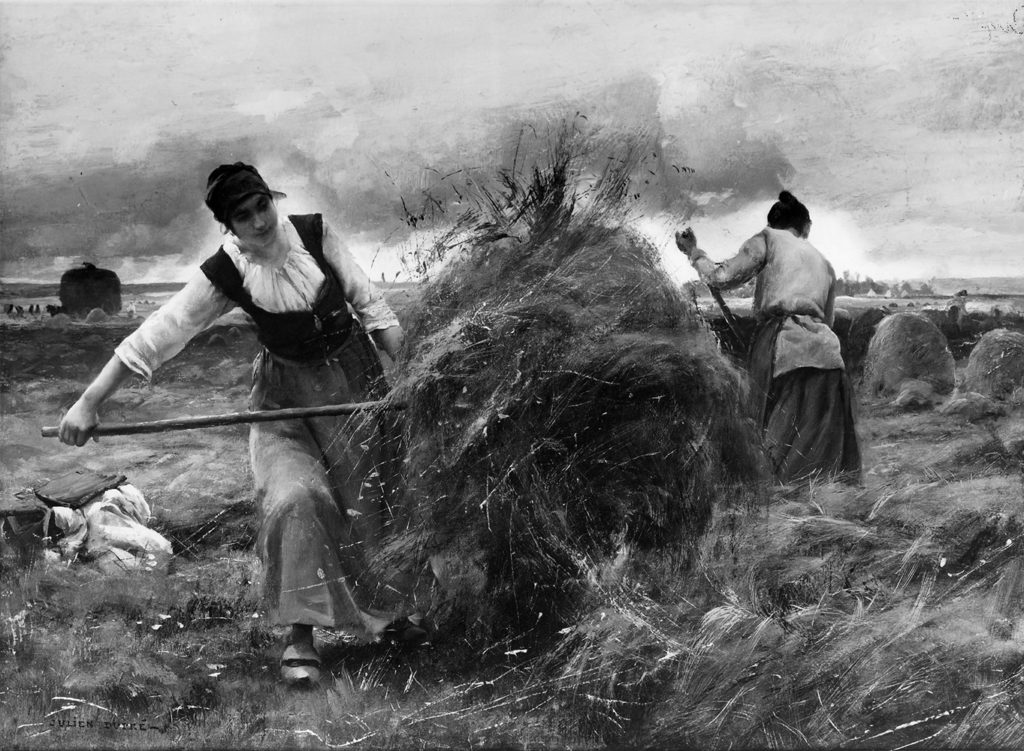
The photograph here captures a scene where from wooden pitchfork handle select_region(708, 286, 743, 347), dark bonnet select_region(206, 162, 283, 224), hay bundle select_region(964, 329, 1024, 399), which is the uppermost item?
dark bonnet select_region(206, 162, 283, 224)

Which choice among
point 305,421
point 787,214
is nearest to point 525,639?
point 305,421

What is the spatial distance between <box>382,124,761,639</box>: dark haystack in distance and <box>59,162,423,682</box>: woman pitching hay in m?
0.12

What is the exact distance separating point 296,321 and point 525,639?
1141 millimetres

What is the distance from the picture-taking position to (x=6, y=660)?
266 cm

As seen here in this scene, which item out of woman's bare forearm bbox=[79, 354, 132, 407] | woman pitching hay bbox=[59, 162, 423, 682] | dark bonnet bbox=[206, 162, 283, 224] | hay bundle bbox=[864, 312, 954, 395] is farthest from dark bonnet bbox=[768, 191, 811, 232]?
woman's bare forearm bbox=[79, 354, 132, 407]

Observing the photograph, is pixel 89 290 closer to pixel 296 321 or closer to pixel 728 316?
pixel 296 321

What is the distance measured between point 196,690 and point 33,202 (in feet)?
5.17

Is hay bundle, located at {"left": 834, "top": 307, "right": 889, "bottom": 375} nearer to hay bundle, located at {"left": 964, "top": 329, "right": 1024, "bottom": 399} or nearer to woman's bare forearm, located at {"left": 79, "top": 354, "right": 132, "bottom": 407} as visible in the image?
hay bundle, located at {"left": 964, "top": 329, "right": 1024, "bottom": 399}

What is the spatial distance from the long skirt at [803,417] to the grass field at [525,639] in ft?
0.23

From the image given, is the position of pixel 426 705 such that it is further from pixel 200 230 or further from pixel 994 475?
pixel 994 475

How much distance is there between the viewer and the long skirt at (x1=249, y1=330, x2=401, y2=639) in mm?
2590

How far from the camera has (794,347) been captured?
2766 millimetres

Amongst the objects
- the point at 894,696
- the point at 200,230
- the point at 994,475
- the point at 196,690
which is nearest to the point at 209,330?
the point at 200,230
